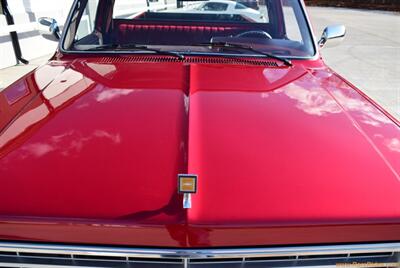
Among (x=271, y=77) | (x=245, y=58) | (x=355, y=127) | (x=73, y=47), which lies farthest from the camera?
(x=73, y=47)

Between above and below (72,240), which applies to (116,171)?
above

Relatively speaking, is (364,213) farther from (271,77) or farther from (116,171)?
(271,77)

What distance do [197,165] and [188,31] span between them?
193 centimetres

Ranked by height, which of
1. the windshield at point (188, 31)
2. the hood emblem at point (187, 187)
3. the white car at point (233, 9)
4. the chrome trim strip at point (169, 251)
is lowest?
the white car at point (233, 9)

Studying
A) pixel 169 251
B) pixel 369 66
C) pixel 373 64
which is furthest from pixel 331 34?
pixel 373 64

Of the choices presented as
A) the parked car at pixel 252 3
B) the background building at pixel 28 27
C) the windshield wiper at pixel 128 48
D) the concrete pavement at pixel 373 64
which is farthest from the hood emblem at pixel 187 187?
the background building at pixel 28 27

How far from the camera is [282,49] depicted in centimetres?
274

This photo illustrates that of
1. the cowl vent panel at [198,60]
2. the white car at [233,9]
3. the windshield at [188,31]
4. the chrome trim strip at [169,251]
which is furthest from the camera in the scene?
the white car at [233,9]

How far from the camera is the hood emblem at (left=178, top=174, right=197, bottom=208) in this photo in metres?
1.35

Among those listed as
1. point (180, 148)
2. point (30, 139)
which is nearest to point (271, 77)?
point (180, 148)

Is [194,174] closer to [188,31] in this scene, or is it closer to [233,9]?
[188,31]

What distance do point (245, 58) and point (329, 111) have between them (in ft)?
2.71

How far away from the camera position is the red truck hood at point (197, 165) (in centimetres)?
133

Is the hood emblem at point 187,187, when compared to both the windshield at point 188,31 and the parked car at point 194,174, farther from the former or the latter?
the windshield at point 188,31
